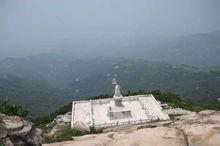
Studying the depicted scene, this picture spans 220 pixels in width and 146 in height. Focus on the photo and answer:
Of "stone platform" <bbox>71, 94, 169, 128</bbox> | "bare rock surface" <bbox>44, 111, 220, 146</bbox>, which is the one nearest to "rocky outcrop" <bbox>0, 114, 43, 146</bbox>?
"bare rock surface" <bbox>44, 111, 220, 146</bbox>

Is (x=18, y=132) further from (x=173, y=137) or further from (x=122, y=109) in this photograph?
(x=122, y=109)

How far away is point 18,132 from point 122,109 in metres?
21.9

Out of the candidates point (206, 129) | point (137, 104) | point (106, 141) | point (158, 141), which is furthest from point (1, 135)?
point (137, 104)

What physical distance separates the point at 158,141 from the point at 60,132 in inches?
647

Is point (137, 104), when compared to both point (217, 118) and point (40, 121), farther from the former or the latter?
point (217, 118)

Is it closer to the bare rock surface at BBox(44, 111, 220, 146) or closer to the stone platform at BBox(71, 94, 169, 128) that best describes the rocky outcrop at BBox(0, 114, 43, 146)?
the bare rock surface at BBox(44, 111, 220, 146)

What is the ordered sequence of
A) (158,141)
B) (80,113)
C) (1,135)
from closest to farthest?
(1,135) < (158,141) < (80,113)

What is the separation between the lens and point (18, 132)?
22.0 m

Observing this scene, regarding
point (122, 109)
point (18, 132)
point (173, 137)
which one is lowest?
point (173, 137)

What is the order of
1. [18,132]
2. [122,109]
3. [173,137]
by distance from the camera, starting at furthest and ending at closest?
[122,109] < [173,137] < [18,132]

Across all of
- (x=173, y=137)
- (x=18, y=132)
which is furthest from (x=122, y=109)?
(x=18, y=132)

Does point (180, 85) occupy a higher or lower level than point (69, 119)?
higher

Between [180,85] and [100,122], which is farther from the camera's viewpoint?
[180,85]

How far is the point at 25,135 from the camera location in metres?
22.1
